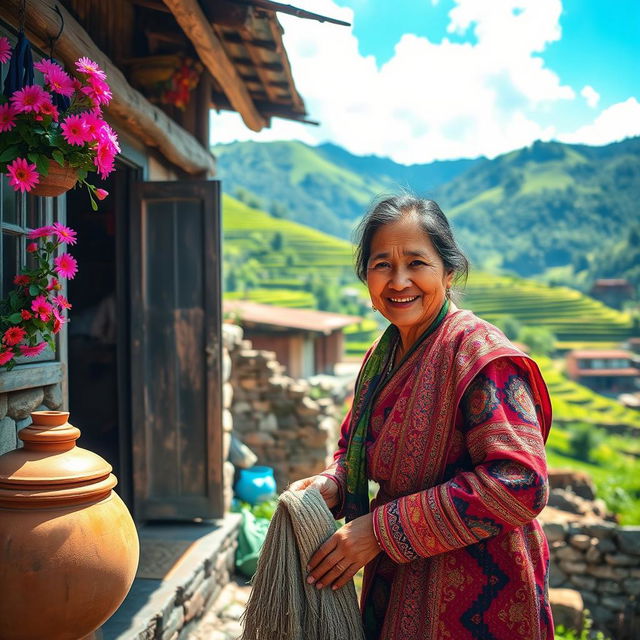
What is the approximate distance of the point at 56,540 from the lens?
175 centimetres

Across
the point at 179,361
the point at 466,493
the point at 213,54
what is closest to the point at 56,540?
the point at 466,493

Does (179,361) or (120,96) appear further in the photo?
(179,361)

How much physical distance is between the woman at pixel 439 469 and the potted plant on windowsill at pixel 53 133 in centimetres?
88

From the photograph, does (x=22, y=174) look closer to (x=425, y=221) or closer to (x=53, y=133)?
(x=53, y=133)

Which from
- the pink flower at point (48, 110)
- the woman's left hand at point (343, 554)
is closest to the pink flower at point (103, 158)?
the pink flower at point (48, 110)

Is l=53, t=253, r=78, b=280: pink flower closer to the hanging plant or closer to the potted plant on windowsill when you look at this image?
the hanging plant

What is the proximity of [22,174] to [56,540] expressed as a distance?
1.02 m

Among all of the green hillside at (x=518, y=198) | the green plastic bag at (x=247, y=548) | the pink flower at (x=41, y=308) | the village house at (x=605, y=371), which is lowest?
the village house at (x=605, y=371)

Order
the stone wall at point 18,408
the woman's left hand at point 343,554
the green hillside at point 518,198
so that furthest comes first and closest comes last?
1. the green hillside at point 518,198
2. the stone wall at point 18,408
3. the woman's left hand at point 343,554

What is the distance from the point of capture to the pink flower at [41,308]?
6.55 feet

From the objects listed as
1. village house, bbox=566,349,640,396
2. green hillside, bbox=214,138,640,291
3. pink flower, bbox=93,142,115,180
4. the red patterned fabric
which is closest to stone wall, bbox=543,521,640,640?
the red patterned fabric

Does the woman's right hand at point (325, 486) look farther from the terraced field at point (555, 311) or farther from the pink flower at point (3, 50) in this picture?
the terraced field at point (555, 311)

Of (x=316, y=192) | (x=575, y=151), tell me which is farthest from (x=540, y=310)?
(x=316, y=192)

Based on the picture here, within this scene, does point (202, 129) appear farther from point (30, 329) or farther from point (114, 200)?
point (30, 329)
